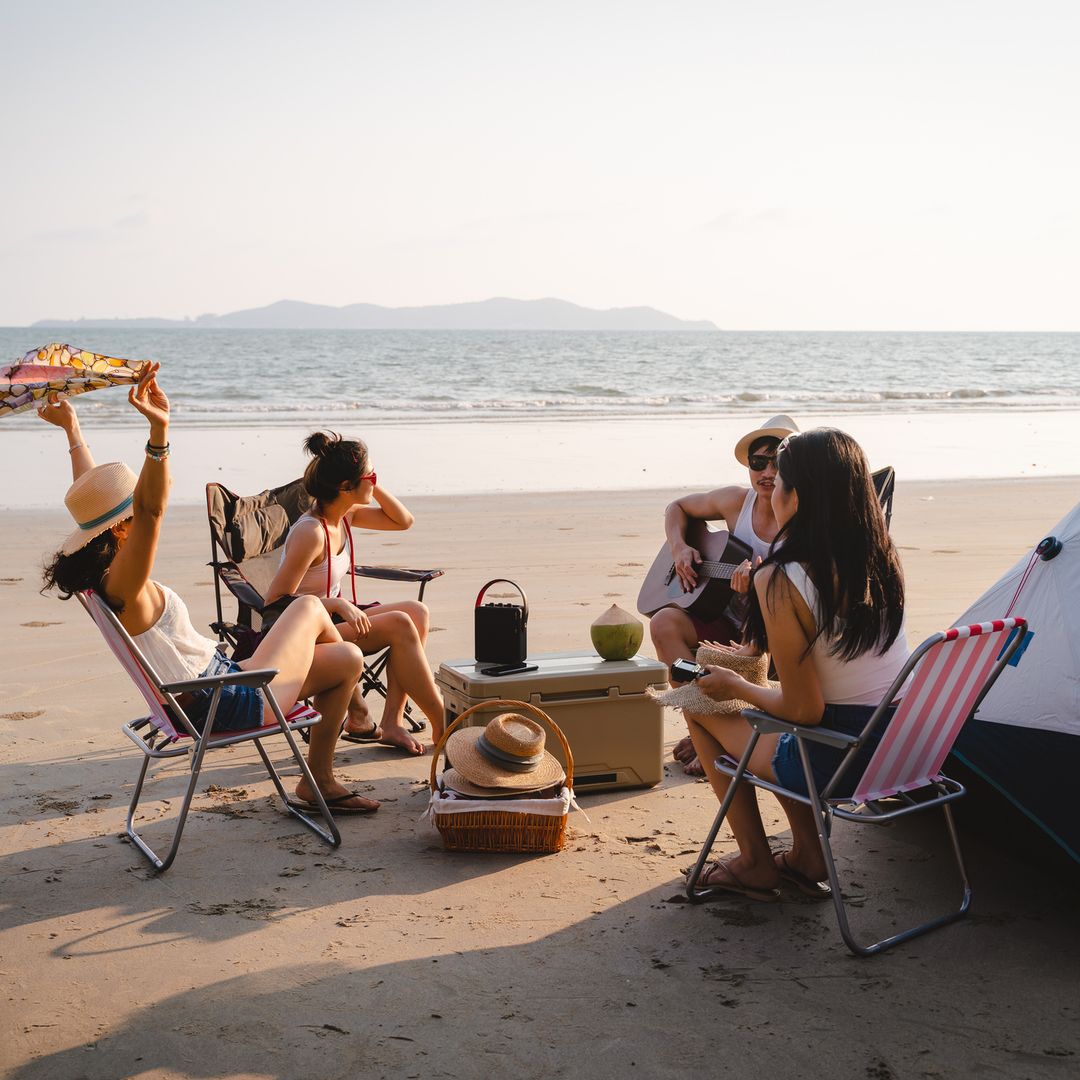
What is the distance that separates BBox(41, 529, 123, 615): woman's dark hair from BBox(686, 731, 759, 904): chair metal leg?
66.3 inches

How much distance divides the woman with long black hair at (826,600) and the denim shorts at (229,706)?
1.37 meters

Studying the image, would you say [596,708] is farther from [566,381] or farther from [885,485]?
[566,381]

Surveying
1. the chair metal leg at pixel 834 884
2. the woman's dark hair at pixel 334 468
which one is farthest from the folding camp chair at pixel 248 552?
the chair metal leg at pixel 834 884

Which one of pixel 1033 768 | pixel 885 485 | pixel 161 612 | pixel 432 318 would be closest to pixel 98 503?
pixel 161 612

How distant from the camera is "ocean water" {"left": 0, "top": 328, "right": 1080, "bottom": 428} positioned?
2181cm

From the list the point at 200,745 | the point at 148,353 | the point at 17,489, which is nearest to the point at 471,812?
the point at 200,745

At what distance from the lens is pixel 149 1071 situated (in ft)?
7.71

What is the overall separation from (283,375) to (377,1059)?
3273 cm

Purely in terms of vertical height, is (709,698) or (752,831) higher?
(709,698)

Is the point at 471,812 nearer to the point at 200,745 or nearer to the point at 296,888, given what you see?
the point at 296,888

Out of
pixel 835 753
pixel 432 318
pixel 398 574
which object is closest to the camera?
pixel 835 753

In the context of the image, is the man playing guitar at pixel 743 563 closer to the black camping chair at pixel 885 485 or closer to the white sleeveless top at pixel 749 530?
the white sleeveless top at pixel 749 530

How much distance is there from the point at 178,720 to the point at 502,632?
3.60 feet

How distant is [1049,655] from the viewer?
3172 millimetres
